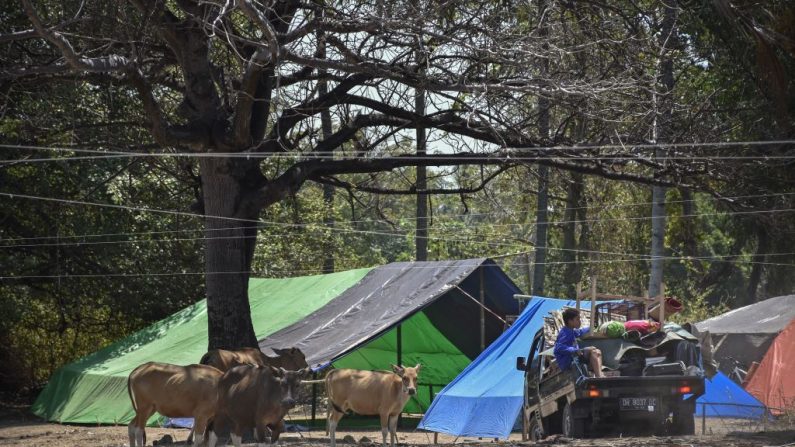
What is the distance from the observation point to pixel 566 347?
42.1ft

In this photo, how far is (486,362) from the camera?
57.8ft

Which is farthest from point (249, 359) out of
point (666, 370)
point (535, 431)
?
point (666, 370)

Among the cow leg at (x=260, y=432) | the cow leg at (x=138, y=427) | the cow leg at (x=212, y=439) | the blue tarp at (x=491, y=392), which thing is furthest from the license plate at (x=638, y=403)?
the cow leg at (x=138, y=427)

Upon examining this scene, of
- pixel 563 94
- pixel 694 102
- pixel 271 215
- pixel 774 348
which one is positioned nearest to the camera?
pixel 563 94

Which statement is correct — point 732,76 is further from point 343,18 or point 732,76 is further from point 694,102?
point 343,18

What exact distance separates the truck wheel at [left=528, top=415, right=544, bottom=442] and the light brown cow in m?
1.93

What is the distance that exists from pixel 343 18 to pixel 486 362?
6.02m

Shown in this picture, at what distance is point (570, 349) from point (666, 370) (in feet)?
4.02

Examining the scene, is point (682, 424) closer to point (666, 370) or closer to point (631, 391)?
point (666, 370)

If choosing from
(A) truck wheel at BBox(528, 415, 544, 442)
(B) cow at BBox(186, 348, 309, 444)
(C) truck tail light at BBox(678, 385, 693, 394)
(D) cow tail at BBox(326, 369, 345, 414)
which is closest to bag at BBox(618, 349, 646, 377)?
(C) truck tail light at BBox(678, 385, 693, 394)

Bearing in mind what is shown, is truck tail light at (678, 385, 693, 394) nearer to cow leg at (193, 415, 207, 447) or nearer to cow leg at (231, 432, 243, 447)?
cow leg at (231, 432, 243, 447)

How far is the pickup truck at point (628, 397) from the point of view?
12.6 metres

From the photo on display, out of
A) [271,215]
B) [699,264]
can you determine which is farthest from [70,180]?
[699,264]

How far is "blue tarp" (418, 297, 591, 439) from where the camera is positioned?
16.4 m
